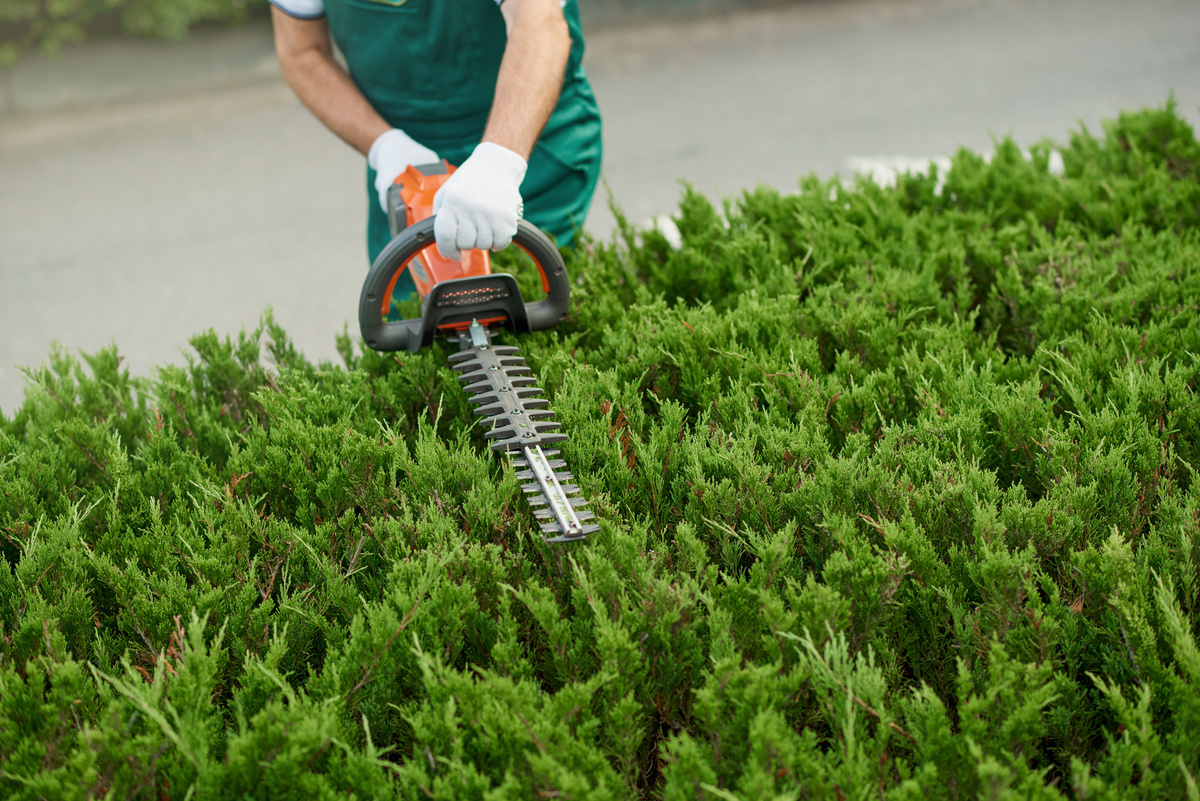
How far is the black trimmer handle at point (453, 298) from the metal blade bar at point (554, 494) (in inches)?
19.1

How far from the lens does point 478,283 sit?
2131 mm

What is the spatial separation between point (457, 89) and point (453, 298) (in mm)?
908

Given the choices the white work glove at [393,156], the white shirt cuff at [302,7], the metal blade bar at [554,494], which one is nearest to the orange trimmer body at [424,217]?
the white work glove at [393,156]

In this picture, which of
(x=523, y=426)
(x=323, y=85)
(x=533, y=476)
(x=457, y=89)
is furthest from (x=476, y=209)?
(x=323, y=85)

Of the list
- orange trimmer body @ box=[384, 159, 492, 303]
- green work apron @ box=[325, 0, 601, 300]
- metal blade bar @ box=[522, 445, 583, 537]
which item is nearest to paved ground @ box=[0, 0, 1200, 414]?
green work apron @ box=[325, 0, 601, 300]

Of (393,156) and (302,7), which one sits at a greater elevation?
(302,7)

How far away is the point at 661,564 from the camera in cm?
163

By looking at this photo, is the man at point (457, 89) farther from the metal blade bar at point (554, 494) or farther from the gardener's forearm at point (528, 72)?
the metal blade bar at point (554, 494)

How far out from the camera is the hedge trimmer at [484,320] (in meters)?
1.84

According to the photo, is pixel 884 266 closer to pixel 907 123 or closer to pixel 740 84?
pixel 907 123

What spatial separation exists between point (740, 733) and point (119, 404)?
5.97 ft

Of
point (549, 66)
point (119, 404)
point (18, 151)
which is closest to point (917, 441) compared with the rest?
point (549, 66)

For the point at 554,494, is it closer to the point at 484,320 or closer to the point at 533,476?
the point at 533,476

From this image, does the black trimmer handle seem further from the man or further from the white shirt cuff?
the white shirt cuff
